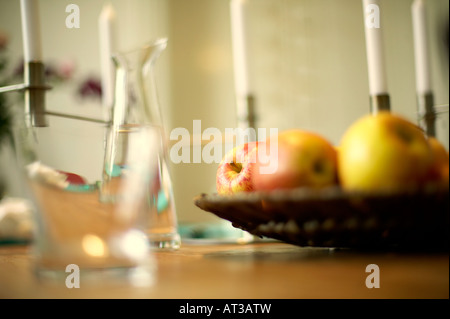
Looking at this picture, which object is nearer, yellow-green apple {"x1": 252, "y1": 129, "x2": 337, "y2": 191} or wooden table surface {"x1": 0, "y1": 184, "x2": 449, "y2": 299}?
wooden table surface {"x1": 0, "y1": 184, "x2": 449, "y2": 299}

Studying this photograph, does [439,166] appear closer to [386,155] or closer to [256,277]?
[386,155]

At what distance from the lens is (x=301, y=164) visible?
1.24ft

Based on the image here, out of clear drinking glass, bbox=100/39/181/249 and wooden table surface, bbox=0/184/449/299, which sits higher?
clear drinking glass, bbox=100/39/181/249

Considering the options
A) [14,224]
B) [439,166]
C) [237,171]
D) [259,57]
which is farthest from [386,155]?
[259,57]

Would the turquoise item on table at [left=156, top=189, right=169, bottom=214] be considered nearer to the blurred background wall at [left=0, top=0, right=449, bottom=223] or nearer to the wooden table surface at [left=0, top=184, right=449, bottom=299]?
the wooden table surface at [left=0, top=184, right=449, bottom=299]

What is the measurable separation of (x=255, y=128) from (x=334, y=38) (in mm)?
1632

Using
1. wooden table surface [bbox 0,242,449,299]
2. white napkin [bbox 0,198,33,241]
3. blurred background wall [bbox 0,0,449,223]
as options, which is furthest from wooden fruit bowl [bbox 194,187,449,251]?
blurred background wall [bbox 0,0,449,223]

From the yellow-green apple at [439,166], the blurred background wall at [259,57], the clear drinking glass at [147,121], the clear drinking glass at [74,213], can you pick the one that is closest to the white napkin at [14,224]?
the clear drinking glass at [147,121]

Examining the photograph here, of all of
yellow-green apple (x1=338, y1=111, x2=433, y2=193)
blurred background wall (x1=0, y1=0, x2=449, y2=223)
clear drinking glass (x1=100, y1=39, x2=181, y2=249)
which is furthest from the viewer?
blurred background wall (x1=0, y1=0, x2=449, y2=223)

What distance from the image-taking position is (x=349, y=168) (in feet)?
1.19

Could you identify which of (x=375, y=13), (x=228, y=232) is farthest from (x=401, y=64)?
(x=375, y=13)

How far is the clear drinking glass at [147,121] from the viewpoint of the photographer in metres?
0.44

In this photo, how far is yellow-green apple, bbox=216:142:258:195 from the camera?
1.49 ft

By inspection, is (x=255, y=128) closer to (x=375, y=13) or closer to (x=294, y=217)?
(x=375, y=13)
